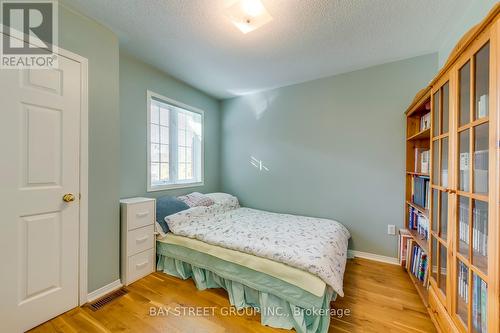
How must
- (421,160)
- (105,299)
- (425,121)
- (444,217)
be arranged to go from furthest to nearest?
(421,160) → (425,121) → (105,299) → (444,217)

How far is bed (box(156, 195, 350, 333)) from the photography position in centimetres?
148

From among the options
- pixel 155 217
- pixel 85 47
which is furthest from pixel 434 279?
pixel 85 47

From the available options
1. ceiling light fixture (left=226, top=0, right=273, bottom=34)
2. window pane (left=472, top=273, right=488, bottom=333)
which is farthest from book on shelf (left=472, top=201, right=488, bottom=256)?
ceiling light fixture (left=226, top=0, right=273, bottom=34)

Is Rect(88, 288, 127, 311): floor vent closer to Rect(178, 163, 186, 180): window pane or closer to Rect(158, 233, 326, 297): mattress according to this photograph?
Rect(158, 233, 326, 297): mattress

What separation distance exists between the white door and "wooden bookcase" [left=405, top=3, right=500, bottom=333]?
266 centimetres

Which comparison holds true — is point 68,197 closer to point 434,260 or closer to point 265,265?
point 265,265

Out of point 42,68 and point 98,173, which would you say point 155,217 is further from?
point 42,68

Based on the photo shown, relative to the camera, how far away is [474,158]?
1.06m

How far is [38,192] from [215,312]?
165cm

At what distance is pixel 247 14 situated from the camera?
167 cm

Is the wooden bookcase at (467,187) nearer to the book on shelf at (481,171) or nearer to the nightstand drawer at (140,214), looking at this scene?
the book on shelf at (481,171)

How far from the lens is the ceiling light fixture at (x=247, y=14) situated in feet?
5.18

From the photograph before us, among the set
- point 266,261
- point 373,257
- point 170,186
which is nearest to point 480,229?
point 266,261

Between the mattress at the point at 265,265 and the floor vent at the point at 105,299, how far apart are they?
60 cm
